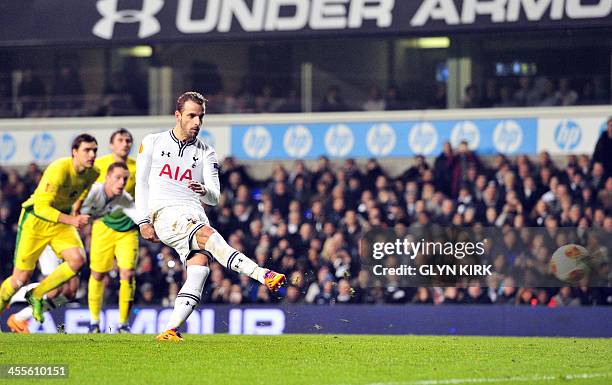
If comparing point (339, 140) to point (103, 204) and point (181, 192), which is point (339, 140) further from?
point (181, 192)

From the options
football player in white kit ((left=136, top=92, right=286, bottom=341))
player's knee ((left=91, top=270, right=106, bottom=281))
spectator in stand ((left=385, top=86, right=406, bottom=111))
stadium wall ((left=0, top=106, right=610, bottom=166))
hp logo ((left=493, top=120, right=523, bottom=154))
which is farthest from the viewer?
spectator in stand ((left=385, top=86, right=406, bottom=111))

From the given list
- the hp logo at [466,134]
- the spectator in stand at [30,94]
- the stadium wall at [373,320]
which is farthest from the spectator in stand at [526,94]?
the spectator in stand at [30,94]

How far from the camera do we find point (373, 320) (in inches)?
698

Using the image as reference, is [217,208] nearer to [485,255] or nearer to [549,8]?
[485,255]

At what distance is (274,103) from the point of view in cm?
2225

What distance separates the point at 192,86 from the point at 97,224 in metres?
7.08

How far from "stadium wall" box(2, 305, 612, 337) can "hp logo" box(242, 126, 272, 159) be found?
4.28 metres

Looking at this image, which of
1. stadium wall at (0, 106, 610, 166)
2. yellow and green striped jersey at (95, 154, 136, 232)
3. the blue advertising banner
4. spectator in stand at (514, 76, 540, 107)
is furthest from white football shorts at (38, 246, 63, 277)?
spectator in stand at (514, 76, 540, 107)

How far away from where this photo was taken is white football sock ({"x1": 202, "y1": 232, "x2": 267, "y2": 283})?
11021 millimetres

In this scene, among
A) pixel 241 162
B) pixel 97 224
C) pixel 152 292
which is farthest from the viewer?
pixel 241 162

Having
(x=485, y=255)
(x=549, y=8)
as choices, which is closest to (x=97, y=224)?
(x=485, y=255)

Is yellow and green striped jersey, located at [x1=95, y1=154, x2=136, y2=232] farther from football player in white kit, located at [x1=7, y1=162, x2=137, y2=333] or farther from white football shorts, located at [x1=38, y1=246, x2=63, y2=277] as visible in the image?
white football shorts, located at [x1=38, y1=246, x2=63, y2=277]

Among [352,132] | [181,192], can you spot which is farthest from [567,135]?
[181,192]

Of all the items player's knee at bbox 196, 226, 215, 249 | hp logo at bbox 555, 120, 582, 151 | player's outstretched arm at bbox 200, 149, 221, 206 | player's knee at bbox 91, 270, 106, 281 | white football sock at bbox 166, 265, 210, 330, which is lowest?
player's knee at bbox 91, 270, 106, 281
